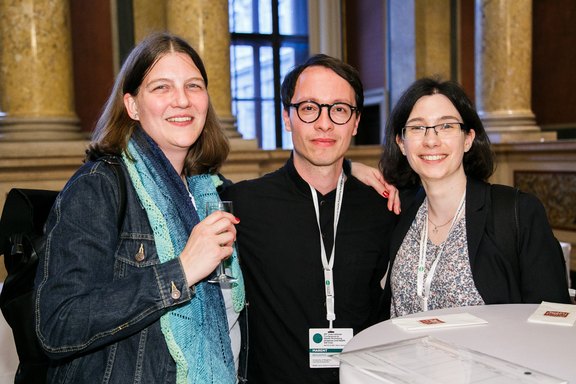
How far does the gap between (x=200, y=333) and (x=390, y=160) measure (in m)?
1.19

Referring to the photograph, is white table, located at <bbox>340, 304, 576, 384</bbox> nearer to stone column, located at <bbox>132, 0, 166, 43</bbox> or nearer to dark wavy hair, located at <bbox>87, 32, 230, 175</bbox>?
dark wavy hair, located at <bbox>87, 32, 230, 175</bbox>

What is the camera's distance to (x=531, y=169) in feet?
22.5

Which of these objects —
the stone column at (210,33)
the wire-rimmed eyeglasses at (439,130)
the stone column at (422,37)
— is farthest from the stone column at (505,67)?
the wire-rimmed eyeglasses at (439,130)

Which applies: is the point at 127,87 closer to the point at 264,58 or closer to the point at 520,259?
the point at 520,259

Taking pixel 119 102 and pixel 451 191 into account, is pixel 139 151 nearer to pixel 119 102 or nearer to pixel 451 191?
pixel 119 102

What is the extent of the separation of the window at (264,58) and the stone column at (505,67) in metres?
3.78

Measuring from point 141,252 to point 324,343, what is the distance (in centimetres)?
79

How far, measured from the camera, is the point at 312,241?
221cm

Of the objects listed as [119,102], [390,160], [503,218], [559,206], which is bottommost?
[559,206]

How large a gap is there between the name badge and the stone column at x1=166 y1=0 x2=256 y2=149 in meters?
3.38

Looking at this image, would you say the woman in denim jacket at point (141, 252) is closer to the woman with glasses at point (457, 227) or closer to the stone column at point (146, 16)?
the woman with glasses at point (457, 227)

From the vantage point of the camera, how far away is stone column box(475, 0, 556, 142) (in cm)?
689

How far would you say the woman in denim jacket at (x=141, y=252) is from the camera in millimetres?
1475

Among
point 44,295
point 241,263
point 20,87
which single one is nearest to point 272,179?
point 241,263
